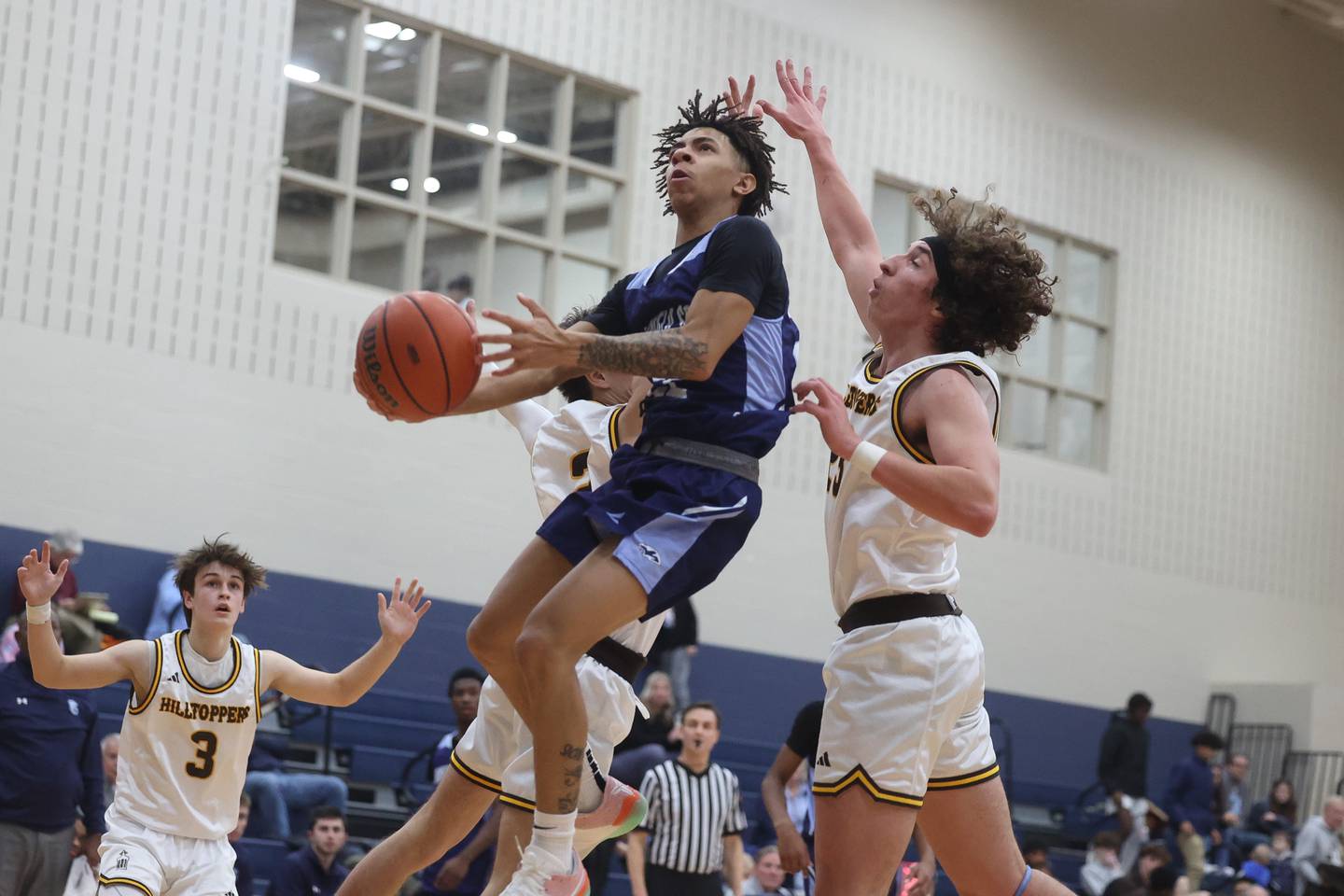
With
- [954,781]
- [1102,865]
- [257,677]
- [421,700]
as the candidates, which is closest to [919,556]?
[954,781]

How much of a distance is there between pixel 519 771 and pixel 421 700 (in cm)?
839

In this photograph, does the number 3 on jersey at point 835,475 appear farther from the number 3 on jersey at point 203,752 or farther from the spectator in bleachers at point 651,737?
the spectator in bleachers at point 651,737

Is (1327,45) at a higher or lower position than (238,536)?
higher

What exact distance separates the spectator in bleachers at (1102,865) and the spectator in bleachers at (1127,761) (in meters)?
1.47

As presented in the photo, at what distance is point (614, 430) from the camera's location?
5.58 meters

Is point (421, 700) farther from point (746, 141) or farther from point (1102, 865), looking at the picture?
point (746, 141)

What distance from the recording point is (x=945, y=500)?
4.33 meters

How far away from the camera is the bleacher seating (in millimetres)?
12273

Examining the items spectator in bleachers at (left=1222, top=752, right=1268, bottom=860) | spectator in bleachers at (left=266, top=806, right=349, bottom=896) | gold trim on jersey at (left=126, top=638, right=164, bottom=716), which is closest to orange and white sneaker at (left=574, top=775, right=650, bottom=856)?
gold trim on jersey at (left=126, top=638, right=164, bottom=716)

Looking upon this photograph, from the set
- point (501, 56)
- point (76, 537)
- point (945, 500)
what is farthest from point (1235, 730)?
point (945, 500)

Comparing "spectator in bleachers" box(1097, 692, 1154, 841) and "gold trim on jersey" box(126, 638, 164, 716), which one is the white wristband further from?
"spectator in bleachers" box(1097, 692, 1154, 841)

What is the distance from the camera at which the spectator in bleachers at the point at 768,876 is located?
34.7 ft

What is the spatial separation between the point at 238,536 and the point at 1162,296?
1086 cm

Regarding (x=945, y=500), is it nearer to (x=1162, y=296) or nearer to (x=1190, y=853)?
(x=1190, y=853)
